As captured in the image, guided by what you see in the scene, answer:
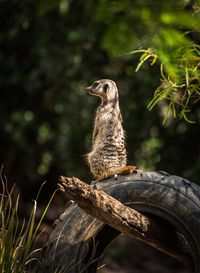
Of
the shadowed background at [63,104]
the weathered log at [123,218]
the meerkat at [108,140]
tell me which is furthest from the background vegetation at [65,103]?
the weathered log at [123,218]

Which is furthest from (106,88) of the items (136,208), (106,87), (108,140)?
(136,208)

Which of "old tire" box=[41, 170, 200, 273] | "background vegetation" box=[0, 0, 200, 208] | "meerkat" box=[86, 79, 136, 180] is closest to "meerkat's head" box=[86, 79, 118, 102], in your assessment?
"meerkat" box=[86, 79, 136, 180]

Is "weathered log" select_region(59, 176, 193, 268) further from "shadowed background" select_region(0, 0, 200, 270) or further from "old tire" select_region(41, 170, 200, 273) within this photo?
"shadowed background" select_region(0, 0, 200, 270)

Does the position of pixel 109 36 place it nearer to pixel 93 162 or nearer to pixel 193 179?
pixel 93 162

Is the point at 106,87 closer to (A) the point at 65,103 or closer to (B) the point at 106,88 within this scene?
(B) the point at 106,88

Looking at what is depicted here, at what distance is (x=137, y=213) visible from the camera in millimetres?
3582

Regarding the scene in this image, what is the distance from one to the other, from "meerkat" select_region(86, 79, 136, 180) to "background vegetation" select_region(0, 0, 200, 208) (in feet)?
7.67

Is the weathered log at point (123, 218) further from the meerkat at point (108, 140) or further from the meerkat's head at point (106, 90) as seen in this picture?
the meerkat's head at point (106, 90)

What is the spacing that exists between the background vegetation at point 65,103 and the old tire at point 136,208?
240 centimetres

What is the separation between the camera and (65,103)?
357 inches

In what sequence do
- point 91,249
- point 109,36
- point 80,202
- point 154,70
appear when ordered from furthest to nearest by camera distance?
point 154,70, point 91,249, point 80,202, point 109,36

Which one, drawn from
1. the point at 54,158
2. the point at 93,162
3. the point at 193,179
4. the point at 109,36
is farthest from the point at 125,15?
the point at 54,158

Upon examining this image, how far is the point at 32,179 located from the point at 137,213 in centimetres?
666

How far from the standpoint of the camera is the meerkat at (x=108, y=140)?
151 inches
